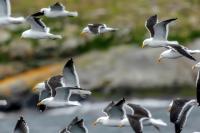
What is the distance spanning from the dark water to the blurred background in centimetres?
72

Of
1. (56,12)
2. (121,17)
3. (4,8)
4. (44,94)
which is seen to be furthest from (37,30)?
(121,17)

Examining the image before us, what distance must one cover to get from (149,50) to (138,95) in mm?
2245

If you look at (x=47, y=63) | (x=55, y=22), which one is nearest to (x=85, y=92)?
(x=47, y=63)

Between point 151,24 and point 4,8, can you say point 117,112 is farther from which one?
point 4,8

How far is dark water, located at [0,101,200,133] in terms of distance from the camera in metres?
36.8

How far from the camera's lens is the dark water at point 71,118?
3676cm

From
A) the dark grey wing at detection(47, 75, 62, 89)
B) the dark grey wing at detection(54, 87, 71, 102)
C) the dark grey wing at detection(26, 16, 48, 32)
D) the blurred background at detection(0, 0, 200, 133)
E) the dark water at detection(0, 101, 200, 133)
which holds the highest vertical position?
the dark grey wing at detection(26, 16, 48, 32)

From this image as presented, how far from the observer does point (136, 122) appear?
20328 mm

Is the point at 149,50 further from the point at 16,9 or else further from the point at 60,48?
the point at 16,9

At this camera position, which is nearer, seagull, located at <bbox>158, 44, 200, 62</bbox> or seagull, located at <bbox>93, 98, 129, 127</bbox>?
seagull, located at <bbox>158, 44, 200, 62</bbox>

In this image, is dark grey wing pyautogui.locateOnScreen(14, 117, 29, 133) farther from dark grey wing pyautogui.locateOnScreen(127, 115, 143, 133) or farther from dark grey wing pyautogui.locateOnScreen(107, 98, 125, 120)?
dark grey wing pyautogui.locateOnScreen(127, 115, 143, 133)

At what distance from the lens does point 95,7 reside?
5378 cm

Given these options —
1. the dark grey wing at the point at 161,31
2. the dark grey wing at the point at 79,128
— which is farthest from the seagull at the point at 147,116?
the dark grey wing at the point at 161,31

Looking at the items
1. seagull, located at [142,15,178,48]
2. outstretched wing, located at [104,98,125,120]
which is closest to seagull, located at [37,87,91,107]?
outstretched wing, located at [104,98,125,120]
